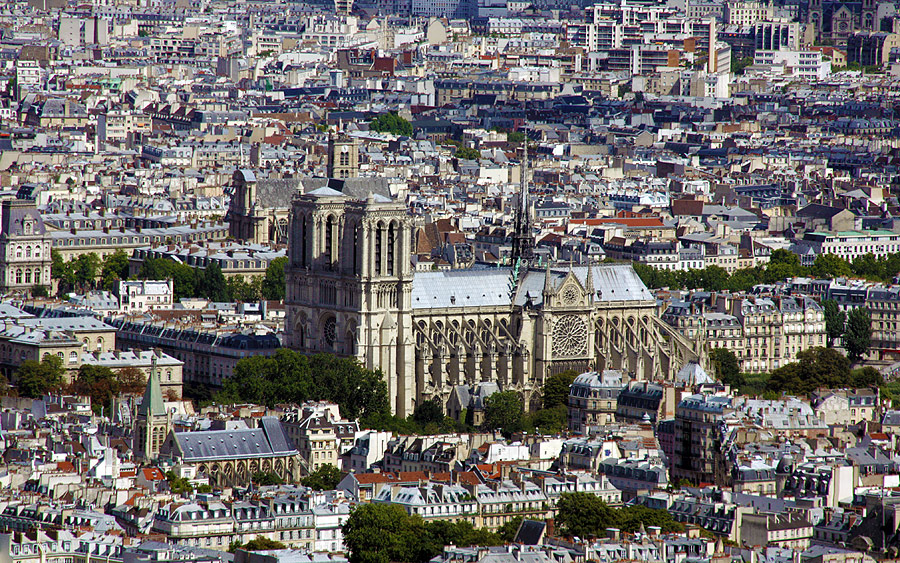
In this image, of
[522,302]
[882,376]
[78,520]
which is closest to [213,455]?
[78,520]

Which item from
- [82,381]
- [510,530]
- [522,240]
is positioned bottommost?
[82,381]

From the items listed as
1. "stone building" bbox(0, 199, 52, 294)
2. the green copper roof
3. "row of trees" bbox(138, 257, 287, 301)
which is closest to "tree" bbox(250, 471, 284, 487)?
the green copper roof

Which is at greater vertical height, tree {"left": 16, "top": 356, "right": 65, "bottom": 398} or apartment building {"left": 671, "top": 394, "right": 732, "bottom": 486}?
apartment building {"left": 671, "top": 394, "right": 732, "bottom": 486}

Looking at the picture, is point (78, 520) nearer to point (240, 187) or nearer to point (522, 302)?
point (522, 302)

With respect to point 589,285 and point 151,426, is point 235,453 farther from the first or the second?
point 589,285

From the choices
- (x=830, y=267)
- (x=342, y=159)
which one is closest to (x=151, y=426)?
(x=830, y=267)

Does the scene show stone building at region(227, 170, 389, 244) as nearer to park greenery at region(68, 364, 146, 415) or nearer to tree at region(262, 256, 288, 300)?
tree at region(262, 256, 288, 300)
